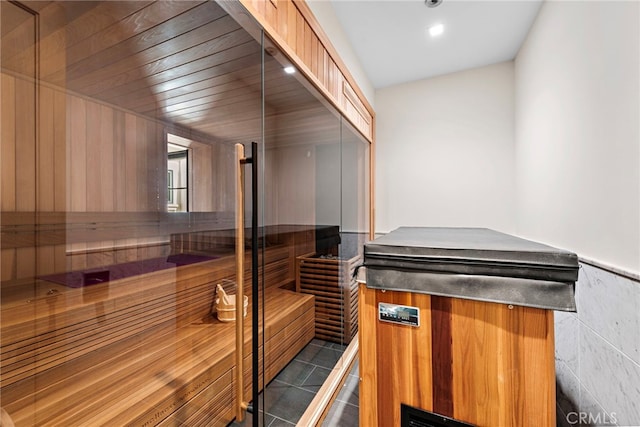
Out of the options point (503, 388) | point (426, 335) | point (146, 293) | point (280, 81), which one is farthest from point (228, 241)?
point (503, 388)

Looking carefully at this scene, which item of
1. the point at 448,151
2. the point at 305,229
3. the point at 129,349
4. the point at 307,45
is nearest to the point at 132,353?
the point at 129,349

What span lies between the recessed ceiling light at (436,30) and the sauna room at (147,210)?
1137mm

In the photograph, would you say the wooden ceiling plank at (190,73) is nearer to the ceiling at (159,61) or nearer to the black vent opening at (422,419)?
the ceiling at (159,61)

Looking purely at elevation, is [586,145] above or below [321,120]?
below

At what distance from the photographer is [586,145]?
1410mm

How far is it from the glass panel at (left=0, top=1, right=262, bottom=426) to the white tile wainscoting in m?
1.64

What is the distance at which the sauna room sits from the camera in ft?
3.08

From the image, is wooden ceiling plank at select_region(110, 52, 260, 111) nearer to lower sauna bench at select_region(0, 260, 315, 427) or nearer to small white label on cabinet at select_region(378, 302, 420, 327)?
lower sauna bench at select_region(0, 260, 315, 427)

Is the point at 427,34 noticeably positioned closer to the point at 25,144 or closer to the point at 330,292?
the point at 330,292

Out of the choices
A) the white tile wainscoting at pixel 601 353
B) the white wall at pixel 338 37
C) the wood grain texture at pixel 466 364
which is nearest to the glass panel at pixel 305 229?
the white wall at pixel 338 37

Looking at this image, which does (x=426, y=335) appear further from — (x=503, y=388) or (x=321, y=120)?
(x=321, y=120)

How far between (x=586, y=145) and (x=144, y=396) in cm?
239

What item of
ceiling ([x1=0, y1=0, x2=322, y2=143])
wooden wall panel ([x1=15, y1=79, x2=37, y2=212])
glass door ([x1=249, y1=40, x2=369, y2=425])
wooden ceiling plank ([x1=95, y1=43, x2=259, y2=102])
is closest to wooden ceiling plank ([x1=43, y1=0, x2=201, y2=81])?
ceiling ([x1=0, y1=0, x2=322, y2=143])

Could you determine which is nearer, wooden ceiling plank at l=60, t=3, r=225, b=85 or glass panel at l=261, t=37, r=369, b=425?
wooden ceiling plank at l=60, t=3, r=225, b=85
